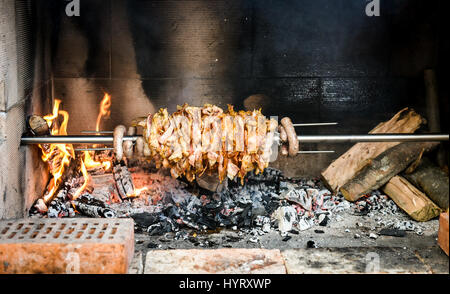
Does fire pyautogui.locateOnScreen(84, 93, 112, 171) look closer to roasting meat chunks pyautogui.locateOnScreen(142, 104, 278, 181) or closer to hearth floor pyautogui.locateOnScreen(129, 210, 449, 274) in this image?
roasting meat chunks pyautogui.locateOnScreen(142, 104, 278, 181)

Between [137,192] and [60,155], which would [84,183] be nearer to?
[60,155]

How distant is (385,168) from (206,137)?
3355 mm

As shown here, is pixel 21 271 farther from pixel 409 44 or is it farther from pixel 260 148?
pixel 409 44

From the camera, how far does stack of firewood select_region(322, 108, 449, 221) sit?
6.93m

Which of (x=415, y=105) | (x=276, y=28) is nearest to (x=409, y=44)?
(x=415, y=105)

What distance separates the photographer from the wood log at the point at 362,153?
7.25 meters

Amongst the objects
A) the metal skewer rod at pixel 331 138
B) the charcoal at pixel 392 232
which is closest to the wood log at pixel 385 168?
the charcoal at pixel 392 232

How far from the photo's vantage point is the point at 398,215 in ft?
22.4

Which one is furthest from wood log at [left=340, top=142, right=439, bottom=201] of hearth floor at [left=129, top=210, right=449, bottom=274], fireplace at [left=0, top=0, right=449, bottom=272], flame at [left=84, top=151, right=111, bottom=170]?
flame at [left=84, top=151, right=111, bottom=170]

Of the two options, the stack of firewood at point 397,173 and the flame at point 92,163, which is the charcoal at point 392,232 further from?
the flame at point 92,163

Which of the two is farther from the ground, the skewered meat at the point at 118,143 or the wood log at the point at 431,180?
the skewered meat at the point at 118,143

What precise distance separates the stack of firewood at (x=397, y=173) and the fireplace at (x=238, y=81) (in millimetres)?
102

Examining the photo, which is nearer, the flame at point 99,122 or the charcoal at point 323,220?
the charcoal at point 323,220

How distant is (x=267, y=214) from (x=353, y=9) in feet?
11.2
